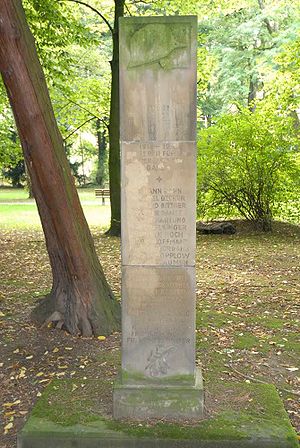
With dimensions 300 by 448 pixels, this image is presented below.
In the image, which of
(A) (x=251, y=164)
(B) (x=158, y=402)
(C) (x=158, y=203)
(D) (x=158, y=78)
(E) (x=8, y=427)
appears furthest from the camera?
(A) (x=251, y=164)

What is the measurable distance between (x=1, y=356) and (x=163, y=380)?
258cm

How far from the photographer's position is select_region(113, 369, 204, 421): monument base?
13.6ft

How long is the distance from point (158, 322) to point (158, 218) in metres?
0.86

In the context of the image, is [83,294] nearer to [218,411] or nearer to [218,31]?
[218,411]

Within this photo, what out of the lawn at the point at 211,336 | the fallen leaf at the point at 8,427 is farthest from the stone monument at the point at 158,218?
the fallen leaf at the point at 8,427

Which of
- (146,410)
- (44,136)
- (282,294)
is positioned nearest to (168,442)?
(146,410)

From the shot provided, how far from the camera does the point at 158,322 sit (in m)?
4.17

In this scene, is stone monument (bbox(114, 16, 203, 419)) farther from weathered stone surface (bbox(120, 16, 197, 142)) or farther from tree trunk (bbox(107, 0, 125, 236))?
tree trunk (bbox(107, 0, 125, 236))

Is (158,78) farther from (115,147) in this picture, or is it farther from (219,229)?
A: (219,229)

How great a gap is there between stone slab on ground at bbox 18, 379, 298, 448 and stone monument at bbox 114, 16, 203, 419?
173 mm

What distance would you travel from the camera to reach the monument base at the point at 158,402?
4.16 meters

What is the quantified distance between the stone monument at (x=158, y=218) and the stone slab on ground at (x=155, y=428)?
0.57ft

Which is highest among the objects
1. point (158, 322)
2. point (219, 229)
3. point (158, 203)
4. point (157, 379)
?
point (158, 203)

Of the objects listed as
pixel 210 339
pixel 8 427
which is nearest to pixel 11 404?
pixel 8 427
